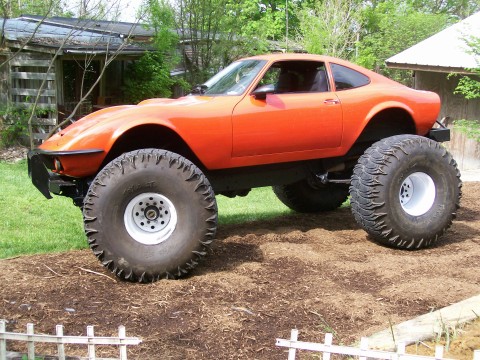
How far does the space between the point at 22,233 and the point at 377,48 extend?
24.9 meters

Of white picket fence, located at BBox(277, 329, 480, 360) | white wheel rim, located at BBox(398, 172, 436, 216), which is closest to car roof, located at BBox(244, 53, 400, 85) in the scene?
white wheel rim, located at BBox(398, 172, 436, 216)

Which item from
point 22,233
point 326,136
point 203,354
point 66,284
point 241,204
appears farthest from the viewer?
point 241,204

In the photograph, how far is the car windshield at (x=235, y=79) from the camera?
655 cm

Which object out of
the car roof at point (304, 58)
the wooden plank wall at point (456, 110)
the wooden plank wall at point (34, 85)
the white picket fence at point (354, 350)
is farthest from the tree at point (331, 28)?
the white picket fence at point (354, 350)

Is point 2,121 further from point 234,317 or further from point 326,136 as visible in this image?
point 234,317

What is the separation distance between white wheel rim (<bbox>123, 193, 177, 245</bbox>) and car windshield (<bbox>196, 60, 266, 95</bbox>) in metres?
1.48

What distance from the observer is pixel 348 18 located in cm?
2442

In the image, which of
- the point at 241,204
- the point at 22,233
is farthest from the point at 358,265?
the point at 241,204

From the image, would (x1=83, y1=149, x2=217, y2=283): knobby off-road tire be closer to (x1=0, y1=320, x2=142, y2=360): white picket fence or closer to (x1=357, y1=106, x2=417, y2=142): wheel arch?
(x1=0, y1=320, x2=142, y2=360): white picket fence

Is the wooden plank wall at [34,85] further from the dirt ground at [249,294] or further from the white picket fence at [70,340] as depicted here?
the white picket fence at [70,340]

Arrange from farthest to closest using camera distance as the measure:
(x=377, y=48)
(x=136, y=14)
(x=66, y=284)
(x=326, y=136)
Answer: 1. (x=377, y=48)
2. (x=136, y=14)
3. (x=326, y=136)
4. (x=66, y=284)

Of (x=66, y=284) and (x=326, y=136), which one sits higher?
(x=326, y=136)

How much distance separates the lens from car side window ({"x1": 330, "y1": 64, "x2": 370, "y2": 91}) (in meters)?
7.01

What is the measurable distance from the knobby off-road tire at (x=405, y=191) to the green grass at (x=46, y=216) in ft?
6.84
